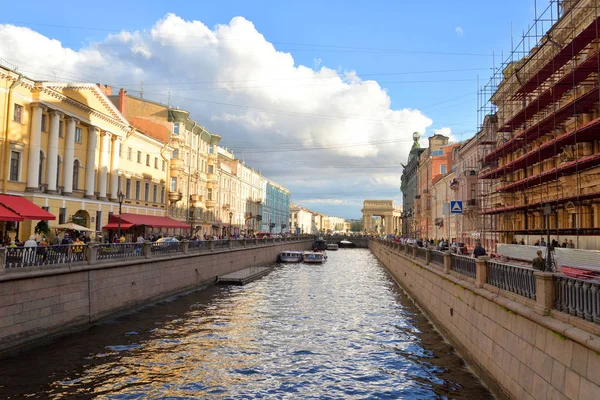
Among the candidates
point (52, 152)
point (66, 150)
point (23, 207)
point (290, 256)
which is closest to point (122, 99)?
point (66, 150)

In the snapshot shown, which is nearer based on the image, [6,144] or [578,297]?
[578,297]

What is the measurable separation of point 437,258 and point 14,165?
24.3 m

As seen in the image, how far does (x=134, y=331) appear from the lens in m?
18.6

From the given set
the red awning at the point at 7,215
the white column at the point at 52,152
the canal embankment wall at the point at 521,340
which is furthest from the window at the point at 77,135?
the canal embankment wall at the point at 521,340

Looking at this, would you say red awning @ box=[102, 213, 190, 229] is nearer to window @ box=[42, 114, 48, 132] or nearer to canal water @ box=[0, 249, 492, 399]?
window @ box=[42, 114, 48, 132]

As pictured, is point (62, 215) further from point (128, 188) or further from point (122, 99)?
point (122, 99)

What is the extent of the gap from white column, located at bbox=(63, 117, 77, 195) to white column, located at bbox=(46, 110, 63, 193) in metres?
1.66

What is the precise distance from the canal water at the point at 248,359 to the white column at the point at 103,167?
1717 centimetres

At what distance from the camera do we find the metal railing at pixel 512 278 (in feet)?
35.0

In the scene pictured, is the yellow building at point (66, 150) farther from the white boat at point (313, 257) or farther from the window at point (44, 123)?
the white boat at point (313, 257)

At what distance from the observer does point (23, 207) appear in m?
26.3

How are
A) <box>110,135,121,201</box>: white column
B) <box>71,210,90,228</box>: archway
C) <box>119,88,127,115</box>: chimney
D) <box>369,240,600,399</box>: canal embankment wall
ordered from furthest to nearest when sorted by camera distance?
<box>119,88,127,115</box>: chimney
<box>110,135,121,201</box>: white column
<box>71,210,90,228</box>: archway
<box>369,240,600,399</box>: canal embankment wall

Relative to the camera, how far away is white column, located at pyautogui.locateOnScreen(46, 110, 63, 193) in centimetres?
3106

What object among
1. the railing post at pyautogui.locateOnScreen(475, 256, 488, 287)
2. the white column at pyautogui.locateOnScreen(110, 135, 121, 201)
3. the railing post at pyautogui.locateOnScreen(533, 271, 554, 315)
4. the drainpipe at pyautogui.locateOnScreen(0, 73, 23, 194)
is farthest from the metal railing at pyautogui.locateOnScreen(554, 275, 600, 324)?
the white column at pyautogui.locateOnScreen(110, 135, 121, 201)
